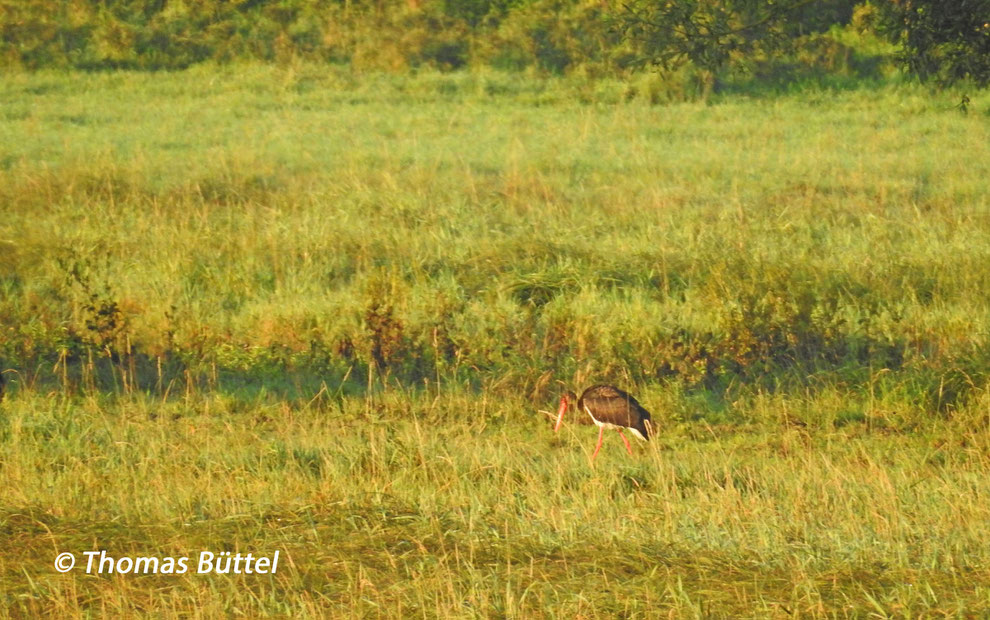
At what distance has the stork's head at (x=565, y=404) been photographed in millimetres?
6669

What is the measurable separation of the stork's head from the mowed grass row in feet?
0.33

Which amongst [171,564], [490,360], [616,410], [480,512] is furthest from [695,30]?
[171,564]

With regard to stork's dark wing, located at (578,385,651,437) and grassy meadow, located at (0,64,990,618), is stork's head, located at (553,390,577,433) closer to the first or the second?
grassy meadow, located at (0,64,990,618)

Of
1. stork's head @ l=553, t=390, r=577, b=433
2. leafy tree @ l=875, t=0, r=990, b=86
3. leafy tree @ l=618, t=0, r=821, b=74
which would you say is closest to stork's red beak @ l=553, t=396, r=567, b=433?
stork's head @ l=553, t=390, r=577, b=433

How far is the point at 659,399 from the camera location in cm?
725

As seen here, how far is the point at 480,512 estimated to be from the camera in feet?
15.4

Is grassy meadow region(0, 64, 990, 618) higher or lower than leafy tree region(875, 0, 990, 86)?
lower

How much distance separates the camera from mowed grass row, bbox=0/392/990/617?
3801 millimetres

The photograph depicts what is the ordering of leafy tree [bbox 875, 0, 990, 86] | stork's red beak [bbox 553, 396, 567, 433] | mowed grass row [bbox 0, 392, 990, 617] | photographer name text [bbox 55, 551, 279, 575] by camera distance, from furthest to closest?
leafy tree [bbox 875, 0, 990, 86], stork's red beak [bbox 553, 396, 567, 433], photographer name text [bbox 55, 551, 279, 575], mowed grass row [bbox 0, 392, 990, 617]

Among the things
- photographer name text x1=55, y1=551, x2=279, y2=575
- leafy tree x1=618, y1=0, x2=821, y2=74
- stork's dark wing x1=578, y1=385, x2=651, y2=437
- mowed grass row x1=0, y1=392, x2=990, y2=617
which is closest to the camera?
mowed grass row x1=0, y1=392, x2=990, y2=617

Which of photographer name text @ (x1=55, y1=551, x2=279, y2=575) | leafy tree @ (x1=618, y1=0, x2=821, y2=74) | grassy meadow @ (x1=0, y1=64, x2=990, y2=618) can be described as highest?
leafy tree @ (x1=618, y1=0, x2=821, y2=74)

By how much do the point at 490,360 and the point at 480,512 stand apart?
3.50 meters

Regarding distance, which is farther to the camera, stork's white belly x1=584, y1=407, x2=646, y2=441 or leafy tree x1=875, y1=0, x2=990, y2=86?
leafy tree x1=875, y1=0, x2=990, y2=86

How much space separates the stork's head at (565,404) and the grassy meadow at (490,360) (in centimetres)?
9
